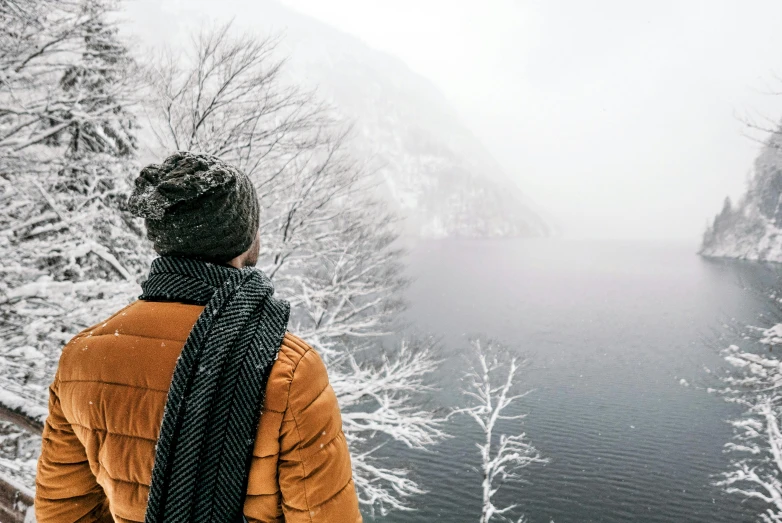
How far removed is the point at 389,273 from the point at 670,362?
72.2ft

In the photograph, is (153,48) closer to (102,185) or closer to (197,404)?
(102,185)

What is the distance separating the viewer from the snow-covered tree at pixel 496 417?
1151cm

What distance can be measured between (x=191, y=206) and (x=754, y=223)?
74.4 metres

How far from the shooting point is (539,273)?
61562 millimetres

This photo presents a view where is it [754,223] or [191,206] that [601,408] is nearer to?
[191,206]

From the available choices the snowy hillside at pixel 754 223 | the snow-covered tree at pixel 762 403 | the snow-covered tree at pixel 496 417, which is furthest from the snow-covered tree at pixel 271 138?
the snowy hillside at pixel 754 223

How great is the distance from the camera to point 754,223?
55.5m

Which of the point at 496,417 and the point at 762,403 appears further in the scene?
the point at 496,417

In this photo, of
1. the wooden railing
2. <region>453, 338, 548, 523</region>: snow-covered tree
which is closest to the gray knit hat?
the wooden railing

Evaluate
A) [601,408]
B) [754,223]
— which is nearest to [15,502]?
[601,408]

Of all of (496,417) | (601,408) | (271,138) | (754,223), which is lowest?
(601,408)

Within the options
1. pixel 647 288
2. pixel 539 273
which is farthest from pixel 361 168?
pixel 539 273

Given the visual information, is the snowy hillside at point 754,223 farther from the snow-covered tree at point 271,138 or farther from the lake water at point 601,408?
the snow-covered tree at point 271,138

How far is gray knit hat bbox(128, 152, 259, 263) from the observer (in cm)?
109
